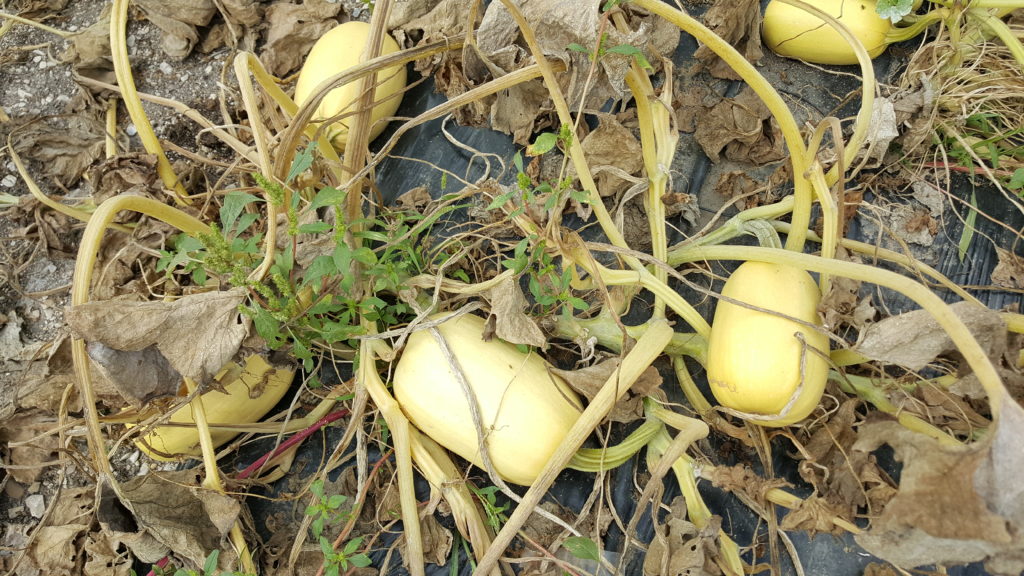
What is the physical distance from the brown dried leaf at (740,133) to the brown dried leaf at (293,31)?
1.08 m

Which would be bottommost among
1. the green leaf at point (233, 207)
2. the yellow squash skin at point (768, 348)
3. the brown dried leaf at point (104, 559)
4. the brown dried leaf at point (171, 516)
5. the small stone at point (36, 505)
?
the small stone at point (36, 505)

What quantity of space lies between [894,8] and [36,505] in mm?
2317

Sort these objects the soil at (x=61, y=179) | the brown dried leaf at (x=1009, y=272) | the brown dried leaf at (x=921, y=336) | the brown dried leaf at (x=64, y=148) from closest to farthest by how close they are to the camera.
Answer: the brown dried leaf at (x=921, y=336) < the brown dried leaf at (x=1009, y=272) < the soil at (x=61, y=179) < the brown dried leaf at (x=64, y=148)

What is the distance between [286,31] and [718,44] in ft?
4.07

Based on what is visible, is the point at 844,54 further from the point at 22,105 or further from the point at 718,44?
the point at 22,105

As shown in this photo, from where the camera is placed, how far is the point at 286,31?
6.33 ft

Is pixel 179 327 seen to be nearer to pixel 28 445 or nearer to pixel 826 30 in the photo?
pixel 28 445

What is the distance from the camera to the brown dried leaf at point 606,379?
1.31 metres

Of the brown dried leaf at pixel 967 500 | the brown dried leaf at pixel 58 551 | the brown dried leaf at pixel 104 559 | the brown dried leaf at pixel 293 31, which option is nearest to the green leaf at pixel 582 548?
the brown dried leaf at pixel 967 500

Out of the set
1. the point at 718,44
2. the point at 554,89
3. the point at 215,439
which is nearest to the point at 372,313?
the point at 215,439

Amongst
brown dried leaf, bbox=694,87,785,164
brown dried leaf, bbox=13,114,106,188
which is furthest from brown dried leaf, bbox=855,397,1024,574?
brown dried leaf, bbox=13,114,106,188

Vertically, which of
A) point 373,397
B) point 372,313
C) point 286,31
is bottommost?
point 373,397

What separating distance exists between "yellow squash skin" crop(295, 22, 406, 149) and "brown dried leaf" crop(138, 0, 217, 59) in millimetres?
487

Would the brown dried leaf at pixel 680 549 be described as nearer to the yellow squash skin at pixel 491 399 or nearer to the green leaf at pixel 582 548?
the green leaf at pixel 582 548
